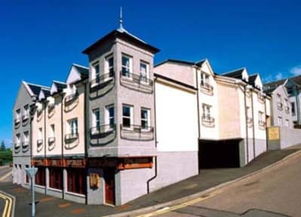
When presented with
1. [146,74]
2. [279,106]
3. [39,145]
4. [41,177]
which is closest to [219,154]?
[279,106]

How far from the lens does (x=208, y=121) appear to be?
25.8 meters

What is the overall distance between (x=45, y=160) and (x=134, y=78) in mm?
13136

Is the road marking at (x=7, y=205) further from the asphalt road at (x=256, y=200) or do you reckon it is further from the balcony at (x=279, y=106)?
the balcony at (x=279, y=106)

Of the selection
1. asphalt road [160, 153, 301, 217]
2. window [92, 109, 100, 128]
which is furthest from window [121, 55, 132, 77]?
asphalt road [160, 153, 301, 217]

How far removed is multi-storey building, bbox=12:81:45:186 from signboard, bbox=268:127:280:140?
2332 cm

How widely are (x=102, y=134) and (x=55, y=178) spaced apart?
9.74m

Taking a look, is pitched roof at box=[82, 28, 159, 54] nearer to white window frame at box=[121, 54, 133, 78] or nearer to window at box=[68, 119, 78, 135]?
white window frame at box=[121, 54, 133, 78]

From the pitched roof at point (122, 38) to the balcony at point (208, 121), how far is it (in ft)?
24.4

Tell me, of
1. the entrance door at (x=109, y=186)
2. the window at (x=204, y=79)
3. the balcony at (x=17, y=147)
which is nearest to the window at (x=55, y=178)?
the entrance door at (x=109, y=186)

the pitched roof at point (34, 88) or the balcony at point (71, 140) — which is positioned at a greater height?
the pitched roof at point (34, 88)

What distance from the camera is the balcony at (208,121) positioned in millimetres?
25245

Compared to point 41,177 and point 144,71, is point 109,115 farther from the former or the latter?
point 41,177

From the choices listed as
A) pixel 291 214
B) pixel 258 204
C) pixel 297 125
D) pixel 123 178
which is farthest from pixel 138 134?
pixel 297 125

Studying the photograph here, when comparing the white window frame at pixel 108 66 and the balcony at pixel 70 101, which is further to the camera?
the balcony at pixel 70 101
